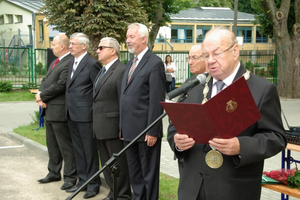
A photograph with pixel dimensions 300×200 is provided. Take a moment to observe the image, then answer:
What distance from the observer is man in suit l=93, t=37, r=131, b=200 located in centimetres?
557

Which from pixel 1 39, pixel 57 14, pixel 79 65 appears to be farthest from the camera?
pixel 1 39

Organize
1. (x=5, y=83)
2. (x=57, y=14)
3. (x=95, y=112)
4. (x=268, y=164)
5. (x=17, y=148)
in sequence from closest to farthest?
(x=95, y=112) → (x=268, y=164) → (x=17, y=148) → (x=57, y=14) → (x=5, y=83)

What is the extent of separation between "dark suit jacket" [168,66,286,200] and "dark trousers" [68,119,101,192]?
11.0 feet

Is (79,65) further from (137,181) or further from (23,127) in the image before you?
(23,127)

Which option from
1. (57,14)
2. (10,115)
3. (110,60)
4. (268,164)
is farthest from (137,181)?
(10,115)

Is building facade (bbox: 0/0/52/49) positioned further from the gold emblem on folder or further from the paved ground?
the gold emblem on folder

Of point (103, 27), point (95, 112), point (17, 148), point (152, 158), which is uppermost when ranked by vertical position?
A: point (103, 27)

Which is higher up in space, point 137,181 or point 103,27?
point 103,27

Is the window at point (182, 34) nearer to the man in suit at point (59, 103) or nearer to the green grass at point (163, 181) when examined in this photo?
the green grass at point (163, 181)

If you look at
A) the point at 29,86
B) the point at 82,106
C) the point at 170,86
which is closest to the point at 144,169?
the point at 82,106

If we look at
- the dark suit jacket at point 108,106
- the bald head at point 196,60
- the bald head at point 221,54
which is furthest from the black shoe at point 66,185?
the bald head at point 221,54

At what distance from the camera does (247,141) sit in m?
2.72

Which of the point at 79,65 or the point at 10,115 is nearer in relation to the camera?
the point at 79,65

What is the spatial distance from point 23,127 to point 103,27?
3649mm
